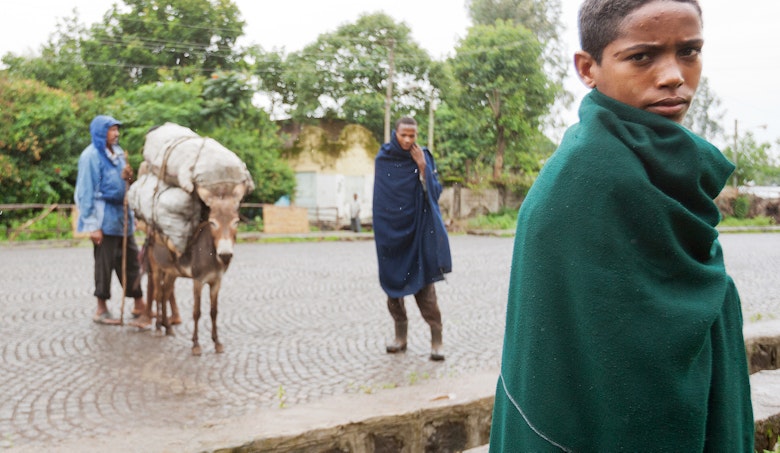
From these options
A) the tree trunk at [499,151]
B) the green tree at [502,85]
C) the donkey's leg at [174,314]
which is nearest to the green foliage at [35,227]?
the donkey's leg at [174,314]

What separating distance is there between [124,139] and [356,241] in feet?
25.1

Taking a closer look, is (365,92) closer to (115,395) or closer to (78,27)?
(78,27)

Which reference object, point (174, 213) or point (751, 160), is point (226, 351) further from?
point (751, 160)

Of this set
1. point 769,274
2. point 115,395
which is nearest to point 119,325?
point 115,395

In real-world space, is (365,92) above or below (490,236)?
above

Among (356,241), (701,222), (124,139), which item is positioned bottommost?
(356,241)

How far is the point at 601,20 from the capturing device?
143 centimetres

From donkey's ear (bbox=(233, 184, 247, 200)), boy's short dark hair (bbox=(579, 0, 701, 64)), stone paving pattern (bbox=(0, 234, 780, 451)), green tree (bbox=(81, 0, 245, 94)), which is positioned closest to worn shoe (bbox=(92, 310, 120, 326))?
stone paving pattern (bbox=(0, 234, 780, 451))

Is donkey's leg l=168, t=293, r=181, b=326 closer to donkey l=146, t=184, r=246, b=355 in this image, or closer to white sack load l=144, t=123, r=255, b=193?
donkey l=146, t=184, r=246, b=355

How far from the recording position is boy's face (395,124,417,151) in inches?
224

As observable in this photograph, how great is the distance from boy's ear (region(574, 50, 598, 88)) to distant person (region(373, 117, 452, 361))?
4.24 meters

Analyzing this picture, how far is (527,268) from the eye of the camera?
1363mm

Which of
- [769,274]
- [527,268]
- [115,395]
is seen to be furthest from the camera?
[769,274]

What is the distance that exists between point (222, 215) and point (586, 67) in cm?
469
